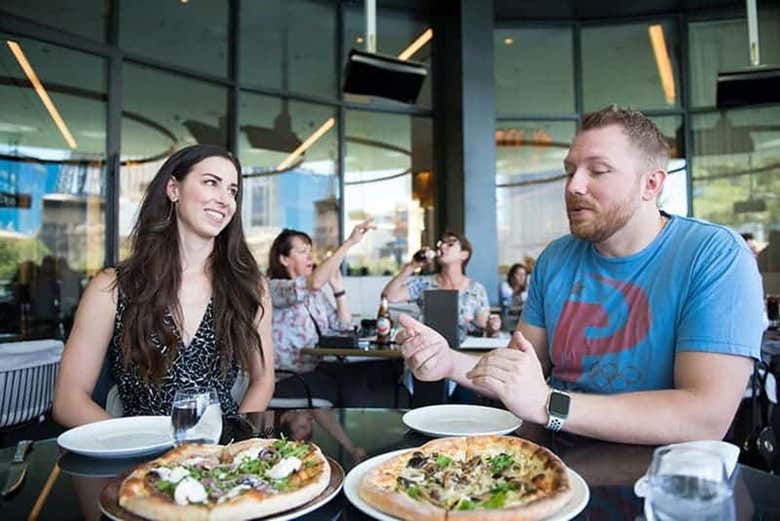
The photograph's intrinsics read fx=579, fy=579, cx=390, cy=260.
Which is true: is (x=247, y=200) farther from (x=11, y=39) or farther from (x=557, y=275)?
(x=557, y=275)

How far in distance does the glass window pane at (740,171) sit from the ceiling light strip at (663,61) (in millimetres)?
466

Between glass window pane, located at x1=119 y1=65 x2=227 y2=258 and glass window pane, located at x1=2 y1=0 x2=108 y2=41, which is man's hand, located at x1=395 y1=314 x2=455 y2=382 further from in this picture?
glass window pane, located at x1=2 y1=0 x2=108 y2=41

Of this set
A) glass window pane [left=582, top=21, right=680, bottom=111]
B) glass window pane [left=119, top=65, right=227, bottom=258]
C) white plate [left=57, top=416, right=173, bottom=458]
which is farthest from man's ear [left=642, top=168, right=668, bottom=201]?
glass window pane [left=582, top=21, right=680, bottom=111]

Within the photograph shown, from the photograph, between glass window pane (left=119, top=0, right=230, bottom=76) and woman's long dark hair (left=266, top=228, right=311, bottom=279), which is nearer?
woman's long dark hair (left=266, top=228, right=311, bottom=279)

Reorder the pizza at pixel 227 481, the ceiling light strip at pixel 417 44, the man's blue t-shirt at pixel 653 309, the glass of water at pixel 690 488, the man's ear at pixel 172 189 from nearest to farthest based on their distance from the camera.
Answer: the glass of water at pixel 690 488 < the pizza at pixel 227 481 < the man's blue t-shirt at pixel 653 309 < the man's ear at pixel 172 189 < the ceiling light strip at pixel 417 44

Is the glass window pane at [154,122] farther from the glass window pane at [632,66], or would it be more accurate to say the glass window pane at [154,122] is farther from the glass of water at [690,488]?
the glass of water at [690,488]

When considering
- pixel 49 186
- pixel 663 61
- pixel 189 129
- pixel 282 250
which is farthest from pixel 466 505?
pixel 663 61

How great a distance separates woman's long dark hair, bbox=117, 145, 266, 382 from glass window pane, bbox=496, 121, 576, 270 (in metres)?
5.77

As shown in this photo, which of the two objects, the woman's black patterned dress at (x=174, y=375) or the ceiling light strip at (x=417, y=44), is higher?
the ceiling light strip at (x=417, y=44)

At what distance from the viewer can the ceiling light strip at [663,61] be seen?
747cm

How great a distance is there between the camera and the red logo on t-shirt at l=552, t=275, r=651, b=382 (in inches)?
59.9

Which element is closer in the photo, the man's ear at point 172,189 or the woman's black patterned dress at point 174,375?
the woman's black patterned dress at point 174,375

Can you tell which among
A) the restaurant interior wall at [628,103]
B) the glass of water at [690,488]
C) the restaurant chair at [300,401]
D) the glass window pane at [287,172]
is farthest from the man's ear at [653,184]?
the restaurant interior wall at [628,103]

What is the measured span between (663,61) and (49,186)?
7.20m
